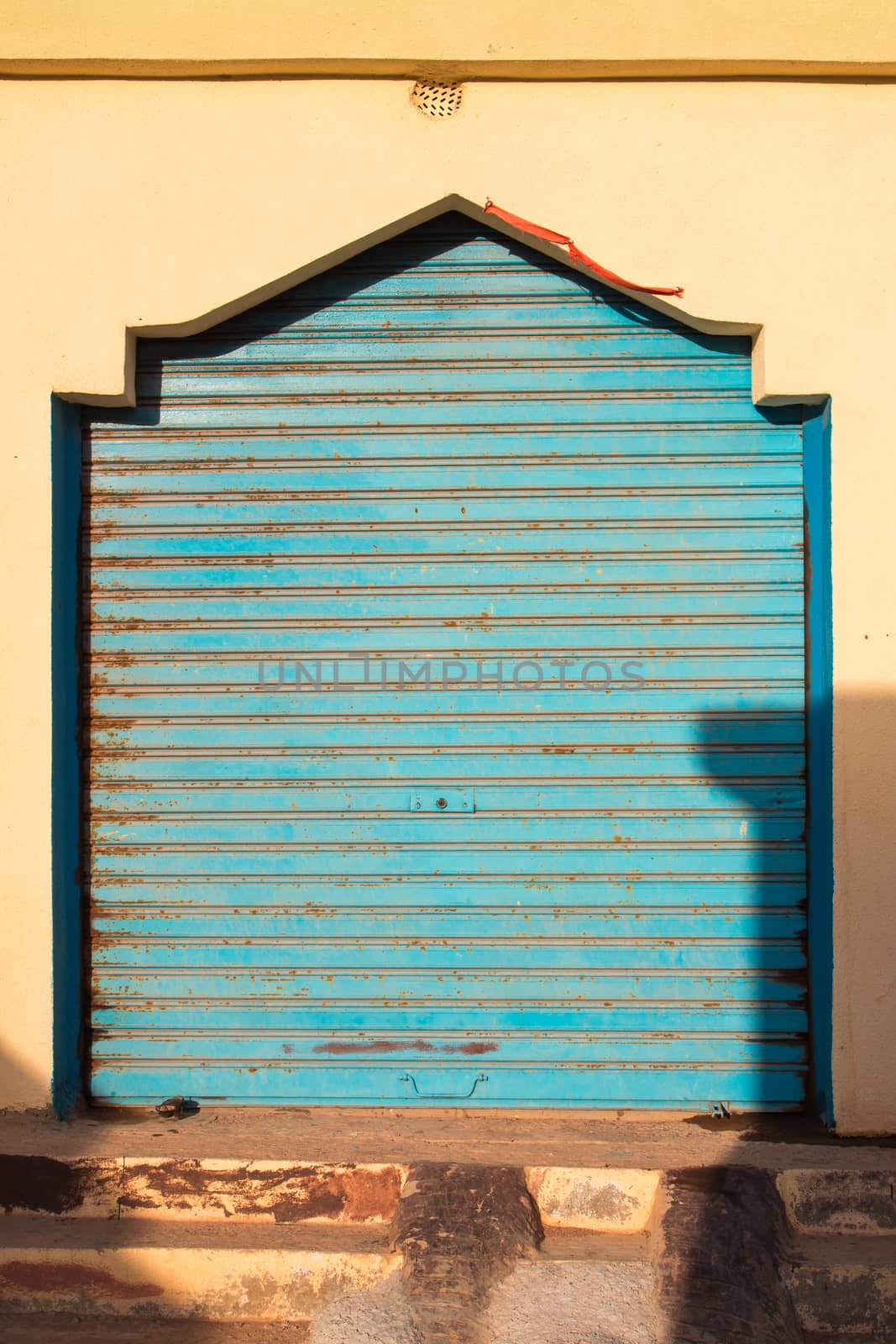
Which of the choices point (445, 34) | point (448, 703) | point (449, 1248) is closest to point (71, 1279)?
point (449, 1248)

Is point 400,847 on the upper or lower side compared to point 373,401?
lower

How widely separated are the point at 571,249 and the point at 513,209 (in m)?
0.28

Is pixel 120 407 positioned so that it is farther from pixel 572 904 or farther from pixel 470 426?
pixel 572 904

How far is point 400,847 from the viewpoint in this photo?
403 centimetres

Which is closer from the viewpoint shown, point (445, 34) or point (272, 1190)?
point (272, 1190)

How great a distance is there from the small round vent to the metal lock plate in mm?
2658

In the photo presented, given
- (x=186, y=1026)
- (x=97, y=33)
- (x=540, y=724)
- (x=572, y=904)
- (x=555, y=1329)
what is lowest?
(x=555, y=1329)

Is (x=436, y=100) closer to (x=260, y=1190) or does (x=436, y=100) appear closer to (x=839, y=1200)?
(x=260, y=1190)

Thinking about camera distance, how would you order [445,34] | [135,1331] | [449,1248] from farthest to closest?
1. [445,34]
2. [135,1331]
3. [449,1248]

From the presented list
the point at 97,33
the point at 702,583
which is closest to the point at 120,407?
the point at 97,33

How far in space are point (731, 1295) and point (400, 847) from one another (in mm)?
1893

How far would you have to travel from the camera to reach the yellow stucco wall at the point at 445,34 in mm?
3686

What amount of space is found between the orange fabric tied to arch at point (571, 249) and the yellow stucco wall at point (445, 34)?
0.55m

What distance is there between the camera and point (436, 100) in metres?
3.82
